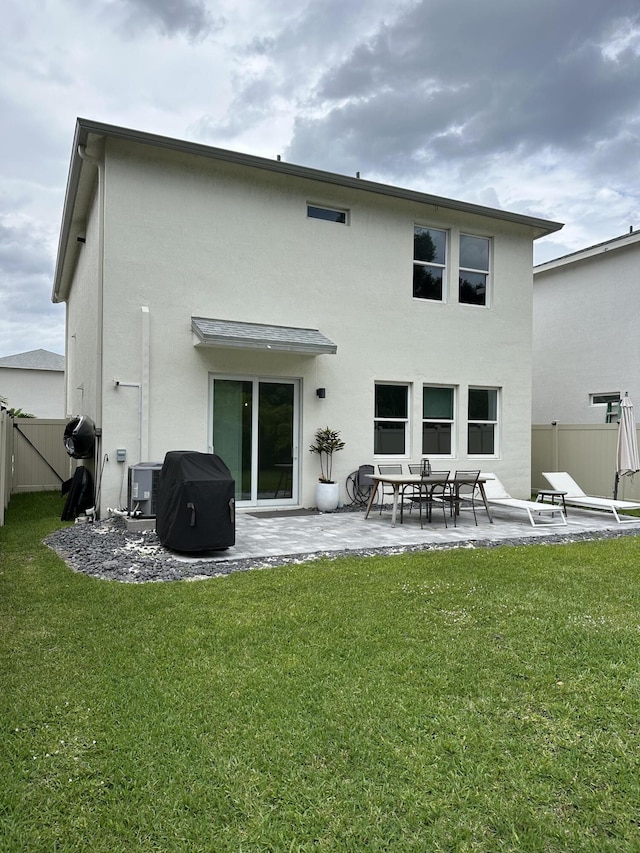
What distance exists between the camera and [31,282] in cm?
3666

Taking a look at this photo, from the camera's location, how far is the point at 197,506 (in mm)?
6898

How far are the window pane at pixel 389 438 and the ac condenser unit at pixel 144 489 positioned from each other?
188 inches

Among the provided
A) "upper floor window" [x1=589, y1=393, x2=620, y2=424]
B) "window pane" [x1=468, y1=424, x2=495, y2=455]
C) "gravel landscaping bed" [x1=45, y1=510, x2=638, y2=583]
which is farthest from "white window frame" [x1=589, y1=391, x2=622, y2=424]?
"gravel landscaping bed" [x1=45, y1=510, x2=638, y2=583]

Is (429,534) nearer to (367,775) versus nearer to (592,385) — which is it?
(367,775)

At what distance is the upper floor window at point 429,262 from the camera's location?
40.3ft

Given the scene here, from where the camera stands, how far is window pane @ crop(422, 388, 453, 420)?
12238mm

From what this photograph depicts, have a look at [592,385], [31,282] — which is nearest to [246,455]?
[592,385]

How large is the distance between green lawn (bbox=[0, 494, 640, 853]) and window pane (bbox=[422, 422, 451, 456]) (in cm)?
665

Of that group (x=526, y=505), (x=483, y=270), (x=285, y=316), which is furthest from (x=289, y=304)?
(x=526, y=505)

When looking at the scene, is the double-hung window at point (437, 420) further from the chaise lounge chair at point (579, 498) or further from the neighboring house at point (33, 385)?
the neighboring house at point (33, 385)

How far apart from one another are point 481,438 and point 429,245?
14.5ft

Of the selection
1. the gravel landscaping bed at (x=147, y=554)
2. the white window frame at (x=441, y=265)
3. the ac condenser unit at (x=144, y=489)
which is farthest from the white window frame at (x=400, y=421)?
the ac condenser unit at (x=144, y=489)

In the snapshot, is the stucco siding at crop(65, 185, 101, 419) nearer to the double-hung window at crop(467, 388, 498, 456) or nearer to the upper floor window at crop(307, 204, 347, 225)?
the upper floor window at crop(307, 204, 347, 225)

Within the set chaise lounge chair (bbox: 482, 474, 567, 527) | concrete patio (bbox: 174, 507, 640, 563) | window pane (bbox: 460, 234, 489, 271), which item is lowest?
concrete patio (bbox: 174, 507, 640, 563)
